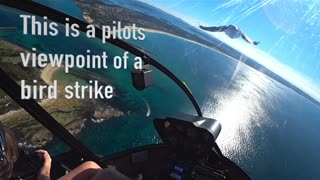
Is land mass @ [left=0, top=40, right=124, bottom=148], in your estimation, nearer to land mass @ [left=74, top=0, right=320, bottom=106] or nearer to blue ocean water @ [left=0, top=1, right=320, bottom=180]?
blue ocean water @ [left=0, top=1, right=320, bottom=180]

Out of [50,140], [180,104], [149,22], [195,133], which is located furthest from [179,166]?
[149,22]

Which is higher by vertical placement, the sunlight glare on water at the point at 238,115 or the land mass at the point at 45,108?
the land mass at the point at 45,108

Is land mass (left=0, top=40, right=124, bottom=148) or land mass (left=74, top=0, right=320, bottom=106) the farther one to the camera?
land mass (left=74, top=0, right=320, bottom=106)

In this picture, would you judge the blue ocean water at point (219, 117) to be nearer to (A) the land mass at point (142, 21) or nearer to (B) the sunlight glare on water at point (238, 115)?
(B) the sunlight glare on water at point (238, 115)

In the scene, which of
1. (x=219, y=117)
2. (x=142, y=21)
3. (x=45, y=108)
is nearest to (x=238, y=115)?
(x=219, y=117)

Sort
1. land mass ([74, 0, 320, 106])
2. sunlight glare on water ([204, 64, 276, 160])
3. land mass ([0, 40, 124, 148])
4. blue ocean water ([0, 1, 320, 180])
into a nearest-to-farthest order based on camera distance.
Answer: land mass ([0, 40, 124, 148]) → blue ocean water ([0, 1, 320, 180]) → sunlight glare on water ([204, 64, 276, 160]) → land mass ([74, 0, 320, 106])

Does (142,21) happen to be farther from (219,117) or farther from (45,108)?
(45,108)

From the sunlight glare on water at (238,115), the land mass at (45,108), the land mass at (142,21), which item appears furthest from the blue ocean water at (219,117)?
the land mass at (142,21)

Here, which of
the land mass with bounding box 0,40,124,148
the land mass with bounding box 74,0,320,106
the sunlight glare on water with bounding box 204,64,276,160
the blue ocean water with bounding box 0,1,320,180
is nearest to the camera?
the land mass with bounding box 0,40,124,148

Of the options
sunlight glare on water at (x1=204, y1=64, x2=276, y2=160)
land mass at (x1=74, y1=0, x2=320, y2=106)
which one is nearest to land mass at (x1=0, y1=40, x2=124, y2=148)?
land mass at (x1=74, y1=0, x2=320, y2=106)

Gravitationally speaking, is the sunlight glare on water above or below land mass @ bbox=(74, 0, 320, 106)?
below
